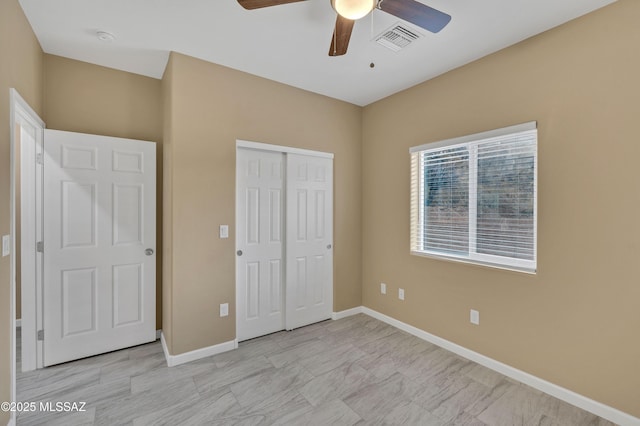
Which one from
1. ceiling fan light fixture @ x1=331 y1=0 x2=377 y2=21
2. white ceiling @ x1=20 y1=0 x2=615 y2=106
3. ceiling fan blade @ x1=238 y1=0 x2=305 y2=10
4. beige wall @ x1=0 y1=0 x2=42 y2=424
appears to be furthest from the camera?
white ceiling @ x1=20 y1=0 x2=615 y2=106

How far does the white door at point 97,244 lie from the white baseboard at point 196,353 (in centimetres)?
49

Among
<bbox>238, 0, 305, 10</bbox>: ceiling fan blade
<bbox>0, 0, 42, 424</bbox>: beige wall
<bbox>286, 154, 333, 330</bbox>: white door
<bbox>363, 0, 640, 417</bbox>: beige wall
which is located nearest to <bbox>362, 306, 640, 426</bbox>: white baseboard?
<bbox>363, 0, 640, 417</bbox>: beige wall

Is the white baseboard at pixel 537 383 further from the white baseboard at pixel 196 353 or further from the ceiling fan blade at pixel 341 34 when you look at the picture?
the ceiling fan blade at pixel 341 34

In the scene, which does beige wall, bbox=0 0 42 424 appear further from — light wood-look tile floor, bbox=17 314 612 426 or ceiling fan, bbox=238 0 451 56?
ceiling fan, bbox=238 0 451 56

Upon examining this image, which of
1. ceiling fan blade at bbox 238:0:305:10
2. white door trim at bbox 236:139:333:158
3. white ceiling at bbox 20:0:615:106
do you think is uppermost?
white ceiling at bbox 20:0:615:106

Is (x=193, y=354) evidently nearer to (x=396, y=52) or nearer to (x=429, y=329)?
(x=429, y=329)

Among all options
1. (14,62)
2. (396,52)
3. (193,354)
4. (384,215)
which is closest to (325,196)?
(384,215)

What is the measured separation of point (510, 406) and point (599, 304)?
944mm

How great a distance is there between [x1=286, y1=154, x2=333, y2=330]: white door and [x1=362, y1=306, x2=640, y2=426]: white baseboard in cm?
107

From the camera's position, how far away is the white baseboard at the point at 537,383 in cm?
190

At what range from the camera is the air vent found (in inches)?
85.4

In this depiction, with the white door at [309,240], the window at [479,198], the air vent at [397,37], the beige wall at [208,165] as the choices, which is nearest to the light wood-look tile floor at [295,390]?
the beige wall at [208,165]

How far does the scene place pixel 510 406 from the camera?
2.06 m

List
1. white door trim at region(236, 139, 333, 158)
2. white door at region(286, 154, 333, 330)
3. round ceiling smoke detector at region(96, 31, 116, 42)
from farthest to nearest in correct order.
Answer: white door at region(286, 154, 333, 330) < white door trim at region(236, 139, 333, 158) < round ceiling smoke detector at region(96, 31, 116, 42)
